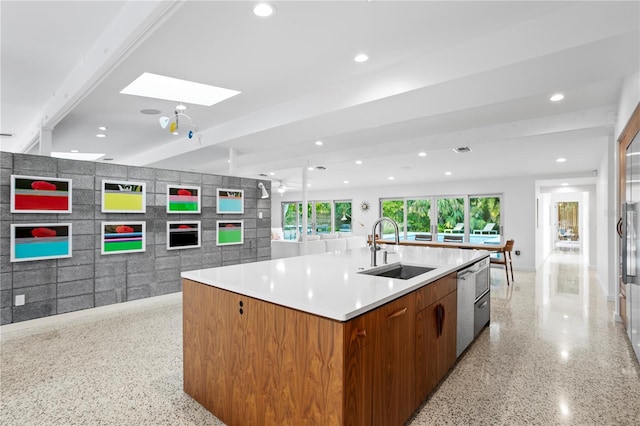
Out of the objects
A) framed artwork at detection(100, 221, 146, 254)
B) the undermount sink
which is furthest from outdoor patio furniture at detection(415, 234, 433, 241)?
the undermount sink

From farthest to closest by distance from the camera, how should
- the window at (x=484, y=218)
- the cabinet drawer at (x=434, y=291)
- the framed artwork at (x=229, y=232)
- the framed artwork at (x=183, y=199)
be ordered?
1. the window at (x=484, y=218)
2. the framed artwork at (x=229, y=232)
3. the framed artwork at (x=183, y=199)
4. the cabinet drawer at (x=434, y=291)

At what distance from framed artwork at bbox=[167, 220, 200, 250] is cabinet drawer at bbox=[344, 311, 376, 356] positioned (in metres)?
4.09

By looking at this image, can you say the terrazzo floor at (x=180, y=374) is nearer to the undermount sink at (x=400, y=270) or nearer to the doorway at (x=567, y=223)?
the undermount sink at (x=400, y=270)

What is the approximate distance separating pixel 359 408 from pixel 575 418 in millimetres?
1515

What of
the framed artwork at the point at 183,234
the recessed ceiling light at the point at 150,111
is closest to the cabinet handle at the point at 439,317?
the framed artwork at the point at 183,234

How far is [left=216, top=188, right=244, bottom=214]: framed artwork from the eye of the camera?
5.54 meters

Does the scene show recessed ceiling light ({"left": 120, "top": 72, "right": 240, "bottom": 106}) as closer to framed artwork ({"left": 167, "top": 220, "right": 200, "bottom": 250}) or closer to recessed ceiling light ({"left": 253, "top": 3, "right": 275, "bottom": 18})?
recessed ceiling light ({"left": 253, "top": 3, "right": 275, "bottom": 18})

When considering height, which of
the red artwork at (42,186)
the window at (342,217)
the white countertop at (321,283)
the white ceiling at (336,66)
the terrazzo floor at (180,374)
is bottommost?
the terrazzo floor at (180,374)

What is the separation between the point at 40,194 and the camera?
3.79 meters

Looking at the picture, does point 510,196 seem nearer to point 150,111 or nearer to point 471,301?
point 471,301

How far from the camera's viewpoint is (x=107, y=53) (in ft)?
9.62

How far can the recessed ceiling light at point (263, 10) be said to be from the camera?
2.34m

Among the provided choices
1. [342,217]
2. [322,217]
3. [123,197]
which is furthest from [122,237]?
[322,217]

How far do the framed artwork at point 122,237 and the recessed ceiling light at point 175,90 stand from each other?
161 centimetres
